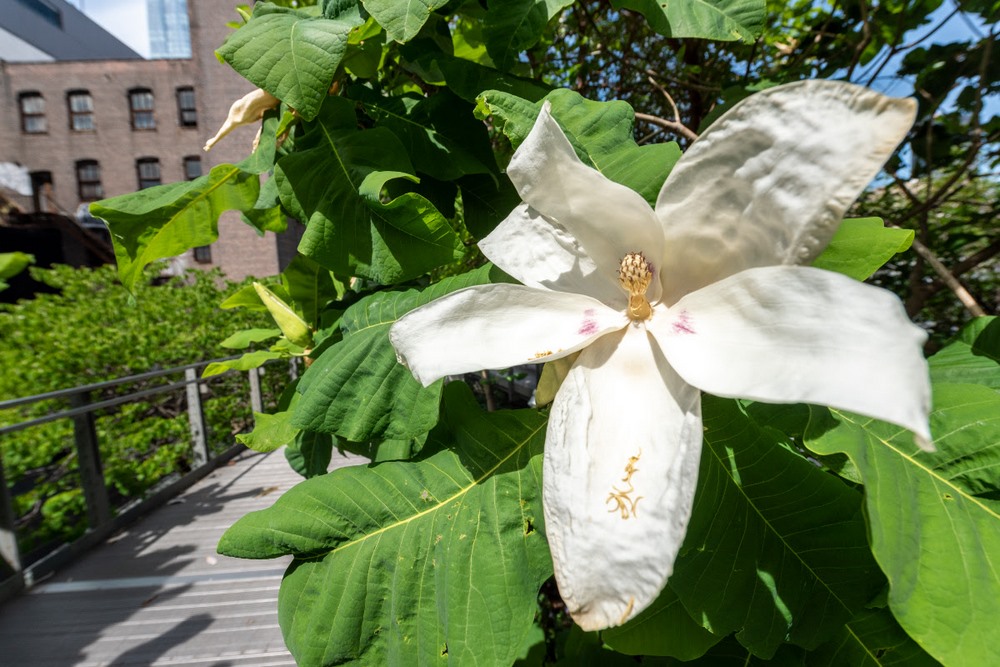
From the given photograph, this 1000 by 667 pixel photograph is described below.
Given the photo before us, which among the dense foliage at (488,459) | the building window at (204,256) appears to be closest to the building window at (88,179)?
the building window at (204,256)

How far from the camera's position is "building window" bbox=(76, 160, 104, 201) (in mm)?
22656

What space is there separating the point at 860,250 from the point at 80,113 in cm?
3026

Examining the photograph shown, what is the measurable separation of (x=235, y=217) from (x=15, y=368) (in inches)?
643

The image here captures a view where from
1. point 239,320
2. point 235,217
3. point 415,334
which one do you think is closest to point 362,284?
point 415,334

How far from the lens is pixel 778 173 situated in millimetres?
495

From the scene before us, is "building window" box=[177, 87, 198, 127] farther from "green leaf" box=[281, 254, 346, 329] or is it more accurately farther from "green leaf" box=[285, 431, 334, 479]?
"green leaf" box=[285, 431, 334, 479]

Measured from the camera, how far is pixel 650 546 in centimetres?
44

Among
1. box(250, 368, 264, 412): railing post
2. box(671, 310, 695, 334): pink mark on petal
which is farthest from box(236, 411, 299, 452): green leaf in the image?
box(250, 368, 264, 412): railing post

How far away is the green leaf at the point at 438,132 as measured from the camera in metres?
1.10

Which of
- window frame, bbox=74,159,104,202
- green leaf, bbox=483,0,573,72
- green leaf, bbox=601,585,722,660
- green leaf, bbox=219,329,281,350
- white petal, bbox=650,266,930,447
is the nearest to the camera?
white petal, bbox=650,266,930,447

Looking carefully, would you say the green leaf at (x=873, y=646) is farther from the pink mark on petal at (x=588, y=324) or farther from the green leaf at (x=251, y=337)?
the green leaf at (x=251, y=337)

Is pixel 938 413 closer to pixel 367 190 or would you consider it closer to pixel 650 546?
pixel 650 546

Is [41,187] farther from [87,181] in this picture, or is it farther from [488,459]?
[488,459]

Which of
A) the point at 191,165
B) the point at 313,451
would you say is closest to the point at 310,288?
the point at 313,451
